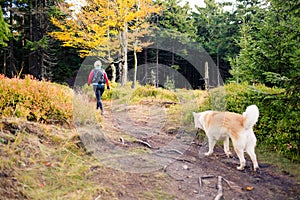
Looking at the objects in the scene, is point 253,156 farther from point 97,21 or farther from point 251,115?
point 97,21

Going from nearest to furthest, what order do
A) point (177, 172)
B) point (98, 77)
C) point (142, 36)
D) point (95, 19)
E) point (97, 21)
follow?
point (177, 172) < point (98, 77) < point (95, 19) < point (97, 21) < point (142, 36)

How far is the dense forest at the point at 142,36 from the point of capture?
21.6 feet

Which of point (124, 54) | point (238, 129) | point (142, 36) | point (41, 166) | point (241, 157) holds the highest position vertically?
point (142, 36)

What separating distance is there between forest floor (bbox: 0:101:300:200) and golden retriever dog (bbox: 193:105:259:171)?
0.36m

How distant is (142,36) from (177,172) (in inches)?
580

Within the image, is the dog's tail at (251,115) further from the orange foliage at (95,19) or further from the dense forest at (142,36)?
the orange foliage at (95,19)

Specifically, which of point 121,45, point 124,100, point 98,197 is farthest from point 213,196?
point 121,45

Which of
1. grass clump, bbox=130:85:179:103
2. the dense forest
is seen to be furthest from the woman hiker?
grass clump, bbox=130:85:179:103

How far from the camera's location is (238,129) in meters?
3.92

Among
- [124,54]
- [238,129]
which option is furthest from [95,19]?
[238,129]

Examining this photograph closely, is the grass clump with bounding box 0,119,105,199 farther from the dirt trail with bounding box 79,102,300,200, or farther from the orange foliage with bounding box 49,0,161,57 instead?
the orange foliage with bounding box 49,0,161,57

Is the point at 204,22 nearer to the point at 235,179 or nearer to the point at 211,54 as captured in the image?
the point at 211,54

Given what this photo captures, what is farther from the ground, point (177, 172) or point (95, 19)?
point (95, 19)

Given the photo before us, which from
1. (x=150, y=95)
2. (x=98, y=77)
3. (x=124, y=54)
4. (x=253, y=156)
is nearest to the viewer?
(x=253, y=156)
